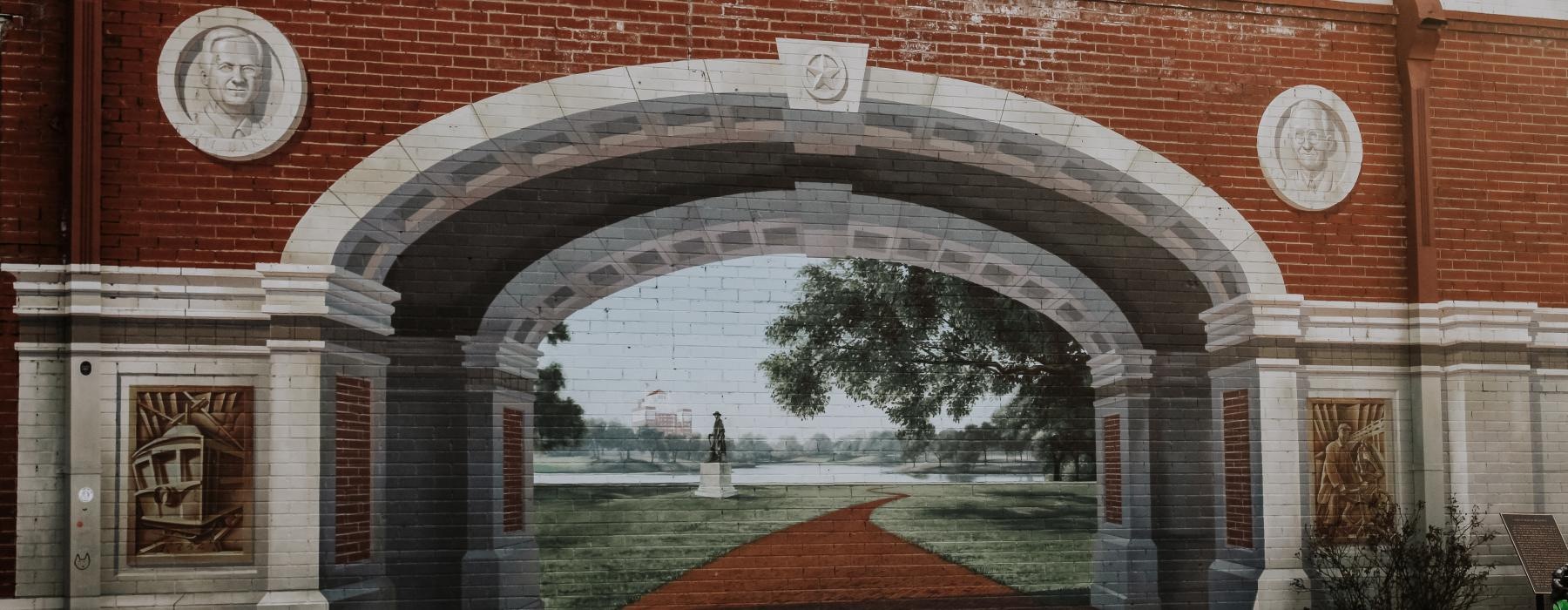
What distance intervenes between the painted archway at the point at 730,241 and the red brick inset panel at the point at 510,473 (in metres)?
0.03

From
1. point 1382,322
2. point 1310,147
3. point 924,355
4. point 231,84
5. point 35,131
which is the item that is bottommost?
point 924,355

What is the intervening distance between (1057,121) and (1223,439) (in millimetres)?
2177

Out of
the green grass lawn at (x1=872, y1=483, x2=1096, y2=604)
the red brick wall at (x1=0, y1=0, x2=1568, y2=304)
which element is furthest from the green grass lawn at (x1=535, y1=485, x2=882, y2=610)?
the red brick wall at (x1=0, y1=0, x2=1568, y2=304)

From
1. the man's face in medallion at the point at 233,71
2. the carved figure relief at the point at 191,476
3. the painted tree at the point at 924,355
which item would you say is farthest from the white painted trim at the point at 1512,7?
the carved figure relief at the point at 191,476

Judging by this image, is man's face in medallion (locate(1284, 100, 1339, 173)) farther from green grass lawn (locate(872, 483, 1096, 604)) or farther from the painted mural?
green grass lawn (locate(872, 483, 1096, 604))

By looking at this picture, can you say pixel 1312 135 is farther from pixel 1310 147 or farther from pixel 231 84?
pixel 231 84

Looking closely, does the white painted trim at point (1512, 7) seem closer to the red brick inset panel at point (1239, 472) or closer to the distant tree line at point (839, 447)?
the red brick inset panel at point (1239, 472)

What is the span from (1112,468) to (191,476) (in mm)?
5059

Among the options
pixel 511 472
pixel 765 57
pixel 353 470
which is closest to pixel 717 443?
pixel 511 472

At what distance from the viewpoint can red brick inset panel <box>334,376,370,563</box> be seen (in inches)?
245

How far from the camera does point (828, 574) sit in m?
6.77

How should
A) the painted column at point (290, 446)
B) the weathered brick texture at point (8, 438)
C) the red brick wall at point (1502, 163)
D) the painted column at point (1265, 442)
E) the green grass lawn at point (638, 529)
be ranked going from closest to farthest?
1. the weathered brick texture at point (8, 438)
2. the painted column at point (290, 446)
3. the green grass lawn at point (638, 529)
4. the painted column at point (1265, 442)
5. the red brick wall at point (1502, 163)

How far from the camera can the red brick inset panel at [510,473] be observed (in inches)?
253

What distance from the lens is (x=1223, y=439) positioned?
7.27m
